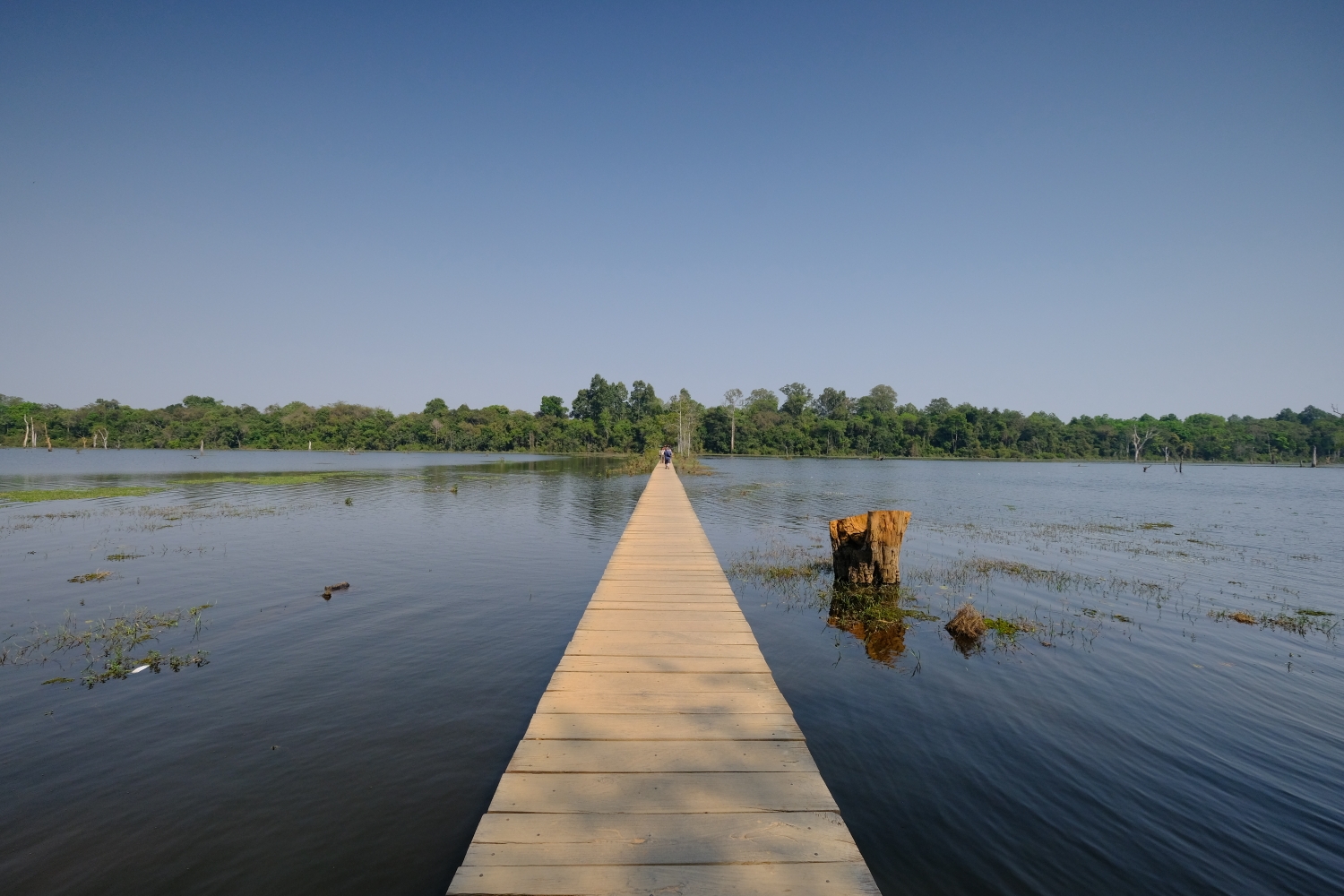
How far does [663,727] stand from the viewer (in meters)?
4.41

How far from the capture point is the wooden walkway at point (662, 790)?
2.77 meters

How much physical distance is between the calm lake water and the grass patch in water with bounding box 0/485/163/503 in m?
14.9

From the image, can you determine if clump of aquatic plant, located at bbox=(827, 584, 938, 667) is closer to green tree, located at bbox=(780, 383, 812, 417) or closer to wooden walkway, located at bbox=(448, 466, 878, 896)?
wooden walkway, located at bbox=(448, 466, 878, 896)

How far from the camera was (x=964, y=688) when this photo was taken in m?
7.70

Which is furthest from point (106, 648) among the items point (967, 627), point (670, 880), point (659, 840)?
point (967, 627)

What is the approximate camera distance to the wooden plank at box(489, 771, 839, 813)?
11.0 feet

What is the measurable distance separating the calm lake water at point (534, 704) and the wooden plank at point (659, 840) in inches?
70.7

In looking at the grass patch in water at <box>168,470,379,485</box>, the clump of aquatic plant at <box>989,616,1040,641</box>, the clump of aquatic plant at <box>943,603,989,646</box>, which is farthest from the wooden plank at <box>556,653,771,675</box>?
the grass patch in water at <box>168,470,379,485</box>

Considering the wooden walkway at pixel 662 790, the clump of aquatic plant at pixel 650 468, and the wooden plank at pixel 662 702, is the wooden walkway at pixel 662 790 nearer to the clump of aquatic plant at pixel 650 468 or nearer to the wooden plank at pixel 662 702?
the wooden plank at pixel 662 702

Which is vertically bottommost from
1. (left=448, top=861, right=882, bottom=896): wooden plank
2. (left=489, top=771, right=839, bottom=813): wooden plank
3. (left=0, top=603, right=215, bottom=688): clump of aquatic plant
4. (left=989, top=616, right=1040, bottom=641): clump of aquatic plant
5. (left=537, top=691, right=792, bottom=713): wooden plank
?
(left=989, top=616, right=1040, bottom=641): clump of aquatic plant

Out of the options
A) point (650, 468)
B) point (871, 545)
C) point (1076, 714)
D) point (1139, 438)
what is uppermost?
point (1139, 438)

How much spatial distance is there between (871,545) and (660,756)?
9297 mm

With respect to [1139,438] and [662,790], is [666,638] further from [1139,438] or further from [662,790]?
[1139,438]

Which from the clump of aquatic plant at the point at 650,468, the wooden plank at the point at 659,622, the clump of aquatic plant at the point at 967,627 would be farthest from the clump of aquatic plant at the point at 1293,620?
the clump of aquatic plant at the point at 650,468
